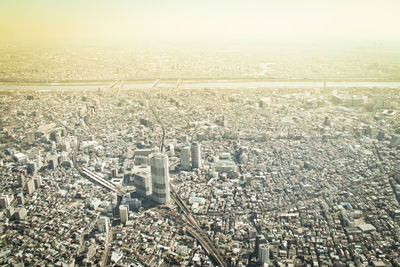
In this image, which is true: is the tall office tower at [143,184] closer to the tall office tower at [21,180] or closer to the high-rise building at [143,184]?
the high-rise building at [143,184]

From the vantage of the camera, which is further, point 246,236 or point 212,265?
point 246,236

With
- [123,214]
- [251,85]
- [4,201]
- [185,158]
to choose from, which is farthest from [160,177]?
[251,85]

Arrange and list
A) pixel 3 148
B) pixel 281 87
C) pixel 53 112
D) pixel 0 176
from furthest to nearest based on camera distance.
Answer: pixel 281 87 → pixel 53 112 → pixel 3 148 → pixel 0 176

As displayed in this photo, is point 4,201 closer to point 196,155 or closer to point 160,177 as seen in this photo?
point 160,177

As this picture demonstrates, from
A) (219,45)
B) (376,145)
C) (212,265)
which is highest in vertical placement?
(219,45)

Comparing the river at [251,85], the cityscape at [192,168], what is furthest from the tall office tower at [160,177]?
the river at [251,85]

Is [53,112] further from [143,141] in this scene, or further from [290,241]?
[290,241]

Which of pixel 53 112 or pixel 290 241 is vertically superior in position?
pixel 53 112

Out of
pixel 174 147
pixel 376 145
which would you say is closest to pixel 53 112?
pixel 174 147
